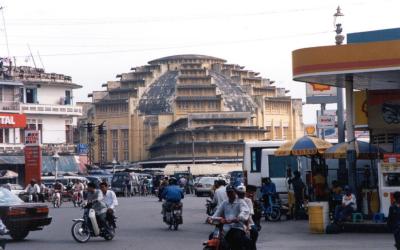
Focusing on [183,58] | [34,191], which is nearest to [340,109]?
[34,191]

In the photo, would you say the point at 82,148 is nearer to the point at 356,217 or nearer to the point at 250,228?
the point at 356,217

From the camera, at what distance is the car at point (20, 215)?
2366 cm

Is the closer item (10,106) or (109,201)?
(109,201)

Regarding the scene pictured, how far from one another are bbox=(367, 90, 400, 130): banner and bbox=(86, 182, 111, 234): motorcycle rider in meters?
9.73

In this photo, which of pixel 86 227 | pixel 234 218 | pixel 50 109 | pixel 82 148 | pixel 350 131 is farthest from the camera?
pixel 50 109

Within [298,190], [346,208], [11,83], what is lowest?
[346,208]

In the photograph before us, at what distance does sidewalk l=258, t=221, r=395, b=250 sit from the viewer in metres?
21.1

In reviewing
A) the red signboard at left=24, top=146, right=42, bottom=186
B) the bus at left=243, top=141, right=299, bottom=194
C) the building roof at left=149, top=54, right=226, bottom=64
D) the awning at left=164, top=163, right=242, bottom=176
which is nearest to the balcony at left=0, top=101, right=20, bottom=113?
the red signboard at left=24, top=146, right=42, bottom=186

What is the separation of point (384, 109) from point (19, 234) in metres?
11.7

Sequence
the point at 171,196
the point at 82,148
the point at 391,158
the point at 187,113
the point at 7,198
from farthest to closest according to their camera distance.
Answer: the point at 187,113
the point at 82,148
the point at 171,196
the point at 391,158
the point at 7,198

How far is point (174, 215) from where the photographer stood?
92.3 feet

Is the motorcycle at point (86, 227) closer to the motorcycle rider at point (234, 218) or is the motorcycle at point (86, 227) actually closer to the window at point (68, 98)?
the motorcycle rider at point (234, 218)

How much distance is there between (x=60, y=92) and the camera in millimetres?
91062

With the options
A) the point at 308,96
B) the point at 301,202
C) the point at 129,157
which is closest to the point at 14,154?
the point at 308,96
